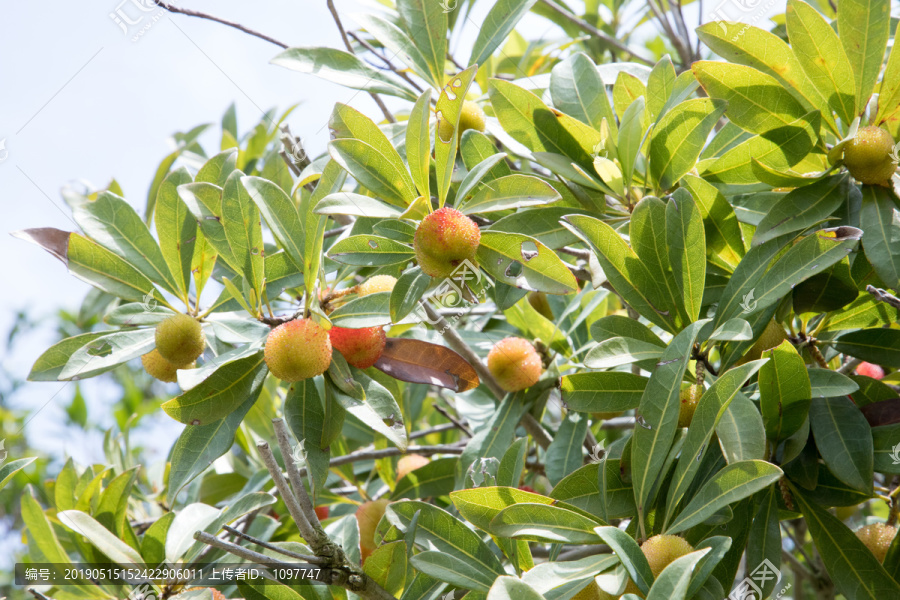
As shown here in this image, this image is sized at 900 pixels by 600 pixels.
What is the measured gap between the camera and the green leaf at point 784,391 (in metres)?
1.06

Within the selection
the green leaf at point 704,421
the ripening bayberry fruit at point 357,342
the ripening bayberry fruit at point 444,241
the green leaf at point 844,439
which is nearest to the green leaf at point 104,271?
the ripening bayberry fruit at point 357,342

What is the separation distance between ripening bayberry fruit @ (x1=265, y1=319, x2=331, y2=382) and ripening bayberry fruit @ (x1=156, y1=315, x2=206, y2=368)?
21 cm

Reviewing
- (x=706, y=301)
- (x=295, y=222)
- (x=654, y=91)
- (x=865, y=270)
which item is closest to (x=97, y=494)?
(x=295, y=222)

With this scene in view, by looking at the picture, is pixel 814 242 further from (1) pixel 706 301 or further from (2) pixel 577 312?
(2) pixel 577 312

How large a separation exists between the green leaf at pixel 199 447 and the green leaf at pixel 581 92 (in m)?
0.90

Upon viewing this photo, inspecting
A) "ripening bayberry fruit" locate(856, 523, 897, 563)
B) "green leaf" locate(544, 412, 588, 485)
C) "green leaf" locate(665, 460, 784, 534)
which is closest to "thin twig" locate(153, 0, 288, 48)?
"green leaf" locate(544, 412, 588, 485)

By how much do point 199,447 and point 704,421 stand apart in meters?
0.88

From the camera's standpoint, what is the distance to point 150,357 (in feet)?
4.56

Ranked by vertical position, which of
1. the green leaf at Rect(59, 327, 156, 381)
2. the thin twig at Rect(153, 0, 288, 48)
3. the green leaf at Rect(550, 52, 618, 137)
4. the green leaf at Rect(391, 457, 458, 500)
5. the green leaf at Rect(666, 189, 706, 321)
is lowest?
the green leaf at Rect(391, 457, 458, 500)

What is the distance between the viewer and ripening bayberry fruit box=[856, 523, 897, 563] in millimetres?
1261

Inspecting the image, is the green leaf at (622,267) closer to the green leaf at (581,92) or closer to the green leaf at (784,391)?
the green leaf at (784,391)

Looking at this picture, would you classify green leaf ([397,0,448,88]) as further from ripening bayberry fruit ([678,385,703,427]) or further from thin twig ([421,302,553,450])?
ripening bayberry fruit ([678,385,703,427])

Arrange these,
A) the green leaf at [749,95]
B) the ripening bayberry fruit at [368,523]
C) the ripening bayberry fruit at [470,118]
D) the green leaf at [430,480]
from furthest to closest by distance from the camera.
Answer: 1. the green leaf at [430,480]
2. the ripening bayberry fruit at [368,523]
3. the ripening bayberry fruit at [470,118]
4. the green leaf at [749,95]

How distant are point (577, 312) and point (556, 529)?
96cm
